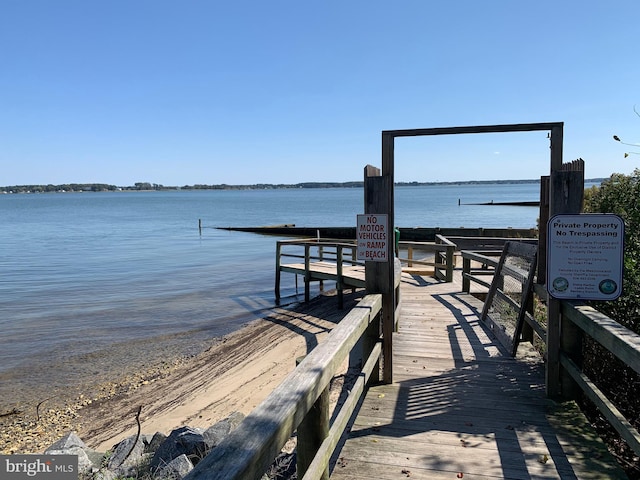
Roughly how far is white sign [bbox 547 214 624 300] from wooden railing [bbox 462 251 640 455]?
14 cm

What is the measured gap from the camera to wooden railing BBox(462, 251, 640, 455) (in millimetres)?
2842

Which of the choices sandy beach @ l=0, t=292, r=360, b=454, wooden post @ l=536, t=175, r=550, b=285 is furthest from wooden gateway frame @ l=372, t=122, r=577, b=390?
sandy beach @ l=0, t=292, r=360, b=454

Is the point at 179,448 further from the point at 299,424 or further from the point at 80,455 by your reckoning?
the point at 299,424

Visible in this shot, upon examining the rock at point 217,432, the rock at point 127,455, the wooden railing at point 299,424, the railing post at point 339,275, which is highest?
the wooden railing at point 299,424

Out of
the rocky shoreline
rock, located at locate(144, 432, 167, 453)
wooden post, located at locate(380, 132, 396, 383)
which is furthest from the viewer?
the rocky shoreline

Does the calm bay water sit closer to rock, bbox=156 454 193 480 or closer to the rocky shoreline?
the rocky shoreline

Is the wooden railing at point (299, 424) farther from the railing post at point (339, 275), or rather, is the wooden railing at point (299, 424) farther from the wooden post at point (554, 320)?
the railing post at point (339, 275)

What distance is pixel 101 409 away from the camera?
26.5 ft

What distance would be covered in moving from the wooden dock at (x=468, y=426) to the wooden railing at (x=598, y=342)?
0.29 meters

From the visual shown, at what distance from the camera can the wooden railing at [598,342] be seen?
2842 mm

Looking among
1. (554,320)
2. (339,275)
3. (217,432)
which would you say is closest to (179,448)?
(217,432)

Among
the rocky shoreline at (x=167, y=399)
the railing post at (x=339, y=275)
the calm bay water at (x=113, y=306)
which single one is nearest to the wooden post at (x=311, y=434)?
the rocky shoreline at (x=167, y=399)

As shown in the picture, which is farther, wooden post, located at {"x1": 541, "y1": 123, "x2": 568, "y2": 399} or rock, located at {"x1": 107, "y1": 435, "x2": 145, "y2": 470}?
rock, located at {"x1": 107, "y1": 435, "x2": 145, "y2": 470}

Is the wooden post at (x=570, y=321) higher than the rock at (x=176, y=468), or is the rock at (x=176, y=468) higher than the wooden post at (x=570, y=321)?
the wooden post at (x=570, y=321)
